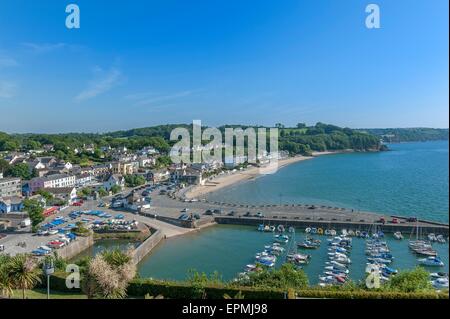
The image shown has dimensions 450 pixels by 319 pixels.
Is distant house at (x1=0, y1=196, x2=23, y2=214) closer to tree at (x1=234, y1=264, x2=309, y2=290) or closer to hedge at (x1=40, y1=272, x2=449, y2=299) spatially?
hedge at (x1=40, y1=272, x2=449, y2=299)

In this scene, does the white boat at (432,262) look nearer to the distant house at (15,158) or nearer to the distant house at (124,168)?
the distant house at (124,168)

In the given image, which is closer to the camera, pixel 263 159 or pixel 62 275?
pixel 62 275

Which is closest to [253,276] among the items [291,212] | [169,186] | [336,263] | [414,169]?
[336,263]

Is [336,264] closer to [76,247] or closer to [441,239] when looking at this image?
[441,239]

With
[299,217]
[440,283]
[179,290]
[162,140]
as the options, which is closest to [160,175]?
[162,140]

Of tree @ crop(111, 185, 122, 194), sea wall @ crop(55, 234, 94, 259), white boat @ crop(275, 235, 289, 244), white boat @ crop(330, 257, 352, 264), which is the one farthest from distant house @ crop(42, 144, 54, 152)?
white boat @ crop(330, 257, 352, 264)

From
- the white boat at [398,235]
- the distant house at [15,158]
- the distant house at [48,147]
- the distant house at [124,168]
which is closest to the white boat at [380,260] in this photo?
the white boat at [398,235]
